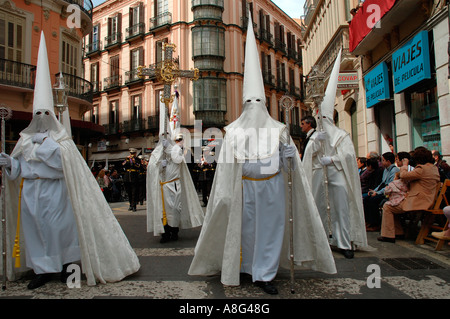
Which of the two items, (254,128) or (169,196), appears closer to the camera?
(254,128)

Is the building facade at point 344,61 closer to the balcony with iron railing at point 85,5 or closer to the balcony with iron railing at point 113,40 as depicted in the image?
the balcony with iron railing at point 85,5

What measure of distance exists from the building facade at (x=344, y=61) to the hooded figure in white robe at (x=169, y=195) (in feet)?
25.9

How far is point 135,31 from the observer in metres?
26.9

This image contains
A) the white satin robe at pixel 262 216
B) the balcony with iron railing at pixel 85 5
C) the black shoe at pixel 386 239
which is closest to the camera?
the white satin robe at pixel 262 216

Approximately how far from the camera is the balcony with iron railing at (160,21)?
81.5 ft

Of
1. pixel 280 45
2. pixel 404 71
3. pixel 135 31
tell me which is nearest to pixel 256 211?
pixel 404 71

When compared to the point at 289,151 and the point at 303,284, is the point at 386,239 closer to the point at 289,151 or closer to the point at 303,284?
the point at 303,284

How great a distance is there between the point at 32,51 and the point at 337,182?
15.3 meters

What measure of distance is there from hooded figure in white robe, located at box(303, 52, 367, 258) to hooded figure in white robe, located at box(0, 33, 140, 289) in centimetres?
289

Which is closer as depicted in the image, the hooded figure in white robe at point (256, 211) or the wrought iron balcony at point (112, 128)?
the hooded figure in white robe at point (256, 211)

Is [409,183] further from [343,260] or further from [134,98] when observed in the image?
[134,98]

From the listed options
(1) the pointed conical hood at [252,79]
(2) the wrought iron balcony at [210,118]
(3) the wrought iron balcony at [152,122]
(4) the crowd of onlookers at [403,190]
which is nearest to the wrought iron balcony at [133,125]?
(3) the wrought iron balcony at [152,122]

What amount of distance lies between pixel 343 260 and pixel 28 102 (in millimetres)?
14939

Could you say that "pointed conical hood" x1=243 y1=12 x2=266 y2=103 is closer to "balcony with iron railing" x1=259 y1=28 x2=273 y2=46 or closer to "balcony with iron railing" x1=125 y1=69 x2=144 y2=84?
"balcony with iron railing" x1=125 y1=69 x2=144 y2=84
